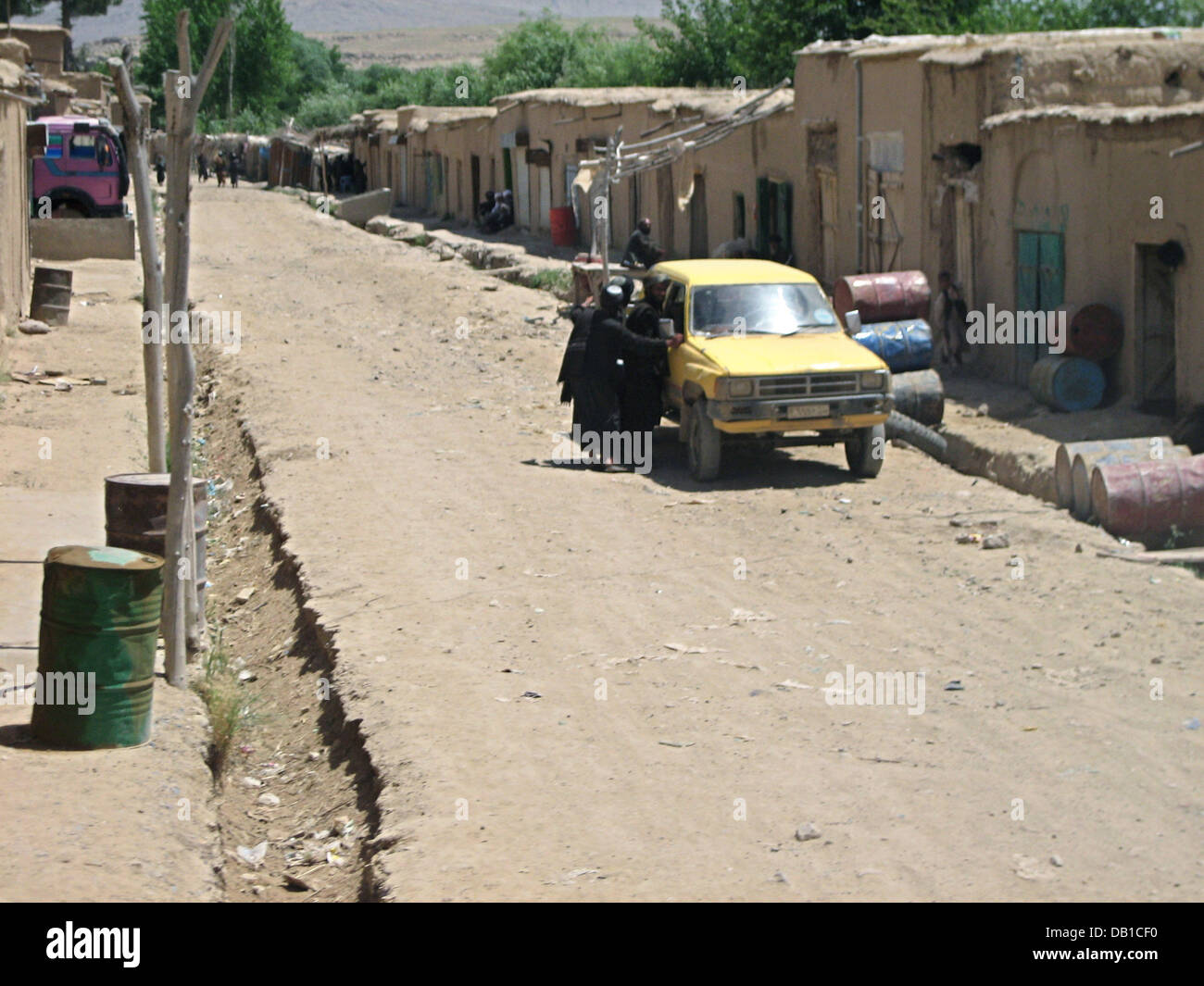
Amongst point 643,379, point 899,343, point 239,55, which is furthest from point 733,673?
point 239,55

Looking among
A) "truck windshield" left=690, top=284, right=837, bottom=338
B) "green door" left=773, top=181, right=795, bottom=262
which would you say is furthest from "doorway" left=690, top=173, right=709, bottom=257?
"truck windshield" left=690, top=284, right=837, bottom=338

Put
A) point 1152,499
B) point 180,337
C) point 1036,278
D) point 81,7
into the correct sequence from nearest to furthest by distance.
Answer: point 180,337, point 1152,499, point 1036,278, point 81,7

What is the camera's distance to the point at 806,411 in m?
11.9

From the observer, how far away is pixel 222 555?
1166 cm

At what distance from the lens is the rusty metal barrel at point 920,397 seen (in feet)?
47.6

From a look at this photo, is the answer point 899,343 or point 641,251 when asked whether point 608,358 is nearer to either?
point 899,343

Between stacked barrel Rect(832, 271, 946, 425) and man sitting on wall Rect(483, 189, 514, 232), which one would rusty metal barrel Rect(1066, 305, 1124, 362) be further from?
man sitting on wall Rect(483, 189, 514, 232)

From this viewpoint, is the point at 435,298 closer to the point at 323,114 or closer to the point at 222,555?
the point at 222,555

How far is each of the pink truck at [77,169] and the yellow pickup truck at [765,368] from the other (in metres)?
19.3

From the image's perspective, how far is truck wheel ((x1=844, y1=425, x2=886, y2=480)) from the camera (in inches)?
486

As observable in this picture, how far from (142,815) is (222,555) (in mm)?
5701

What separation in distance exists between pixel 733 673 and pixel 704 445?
4713mm

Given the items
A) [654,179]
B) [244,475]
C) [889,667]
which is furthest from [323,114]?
[889,667]
